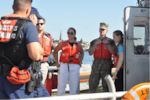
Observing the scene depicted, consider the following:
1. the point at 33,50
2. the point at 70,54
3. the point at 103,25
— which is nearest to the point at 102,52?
the point at 103,25

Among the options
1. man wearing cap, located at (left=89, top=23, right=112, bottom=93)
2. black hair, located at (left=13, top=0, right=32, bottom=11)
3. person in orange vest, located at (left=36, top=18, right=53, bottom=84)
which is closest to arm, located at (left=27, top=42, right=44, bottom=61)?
black hair, located at (left=13, top=0, right=32, bottom=11)

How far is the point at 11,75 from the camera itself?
176cm

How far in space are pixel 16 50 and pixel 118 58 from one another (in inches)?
85.5

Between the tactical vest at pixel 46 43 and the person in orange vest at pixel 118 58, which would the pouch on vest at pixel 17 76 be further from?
the person in orange vest at pixel 118 58

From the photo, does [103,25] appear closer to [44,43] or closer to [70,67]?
[70,67]

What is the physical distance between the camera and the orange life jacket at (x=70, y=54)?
390 centimetres

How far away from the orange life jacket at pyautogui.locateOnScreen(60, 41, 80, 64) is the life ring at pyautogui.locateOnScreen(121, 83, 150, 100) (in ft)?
5.40

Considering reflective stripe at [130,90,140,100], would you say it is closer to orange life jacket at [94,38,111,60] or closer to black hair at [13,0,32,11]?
orange life jacket at [94,38,111,60]

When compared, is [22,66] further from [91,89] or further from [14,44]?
[91,89]

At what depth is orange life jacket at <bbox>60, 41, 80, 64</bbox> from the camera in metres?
3.90

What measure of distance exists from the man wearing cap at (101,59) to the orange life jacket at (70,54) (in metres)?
0.39

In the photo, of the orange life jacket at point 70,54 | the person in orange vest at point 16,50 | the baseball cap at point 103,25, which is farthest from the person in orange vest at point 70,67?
the person in orange vest at point 16,50

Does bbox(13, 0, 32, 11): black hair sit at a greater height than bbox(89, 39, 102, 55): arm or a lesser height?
greater

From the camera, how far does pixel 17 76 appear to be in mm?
1771
